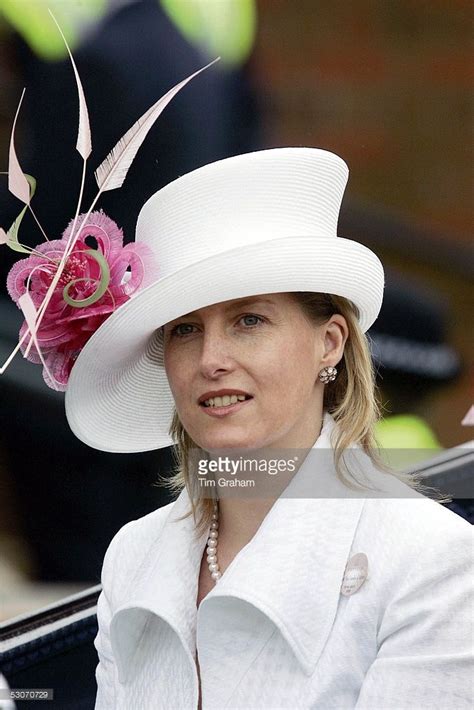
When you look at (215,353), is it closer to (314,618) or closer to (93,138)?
(314,618)

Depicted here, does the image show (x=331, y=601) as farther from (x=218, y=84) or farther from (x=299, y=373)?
(x=218, y=84)

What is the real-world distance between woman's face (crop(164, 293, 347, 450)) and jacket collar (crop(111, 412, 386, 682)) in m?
0.09

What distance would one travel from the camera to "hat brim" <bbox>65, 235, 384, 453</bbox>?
144 cm

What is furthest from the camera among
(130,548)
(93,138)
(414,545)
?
(93,138)

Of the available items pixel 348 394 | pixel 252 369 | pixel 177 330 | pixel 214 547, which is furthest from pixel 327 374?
pixel 214 547

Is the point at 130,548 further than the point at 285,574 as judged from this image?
Yes

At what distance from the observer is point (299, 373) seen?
149cm

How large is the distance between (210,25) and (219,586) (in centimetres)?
120

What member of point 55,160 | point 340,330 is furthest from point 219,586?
point 55,160

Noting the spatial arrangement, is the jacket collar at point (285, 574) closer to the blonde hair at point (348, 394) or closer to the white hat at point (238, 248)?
the blonde hair at point (348, 394)

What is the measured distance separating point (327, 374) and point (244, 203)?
1.05 feet

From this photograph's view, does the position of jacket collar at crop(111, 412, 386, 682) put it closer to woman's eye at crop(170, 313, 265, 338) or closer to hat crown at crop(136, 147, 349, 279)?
woman's eye at crop(170, 313, 265, 338)

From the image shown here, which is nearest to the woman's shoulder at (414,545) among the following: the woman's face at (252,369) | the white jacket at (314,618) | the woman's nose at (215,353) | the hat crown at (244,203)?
the white jacket at (314,618)

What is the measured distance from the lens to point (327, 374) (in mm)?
1560
